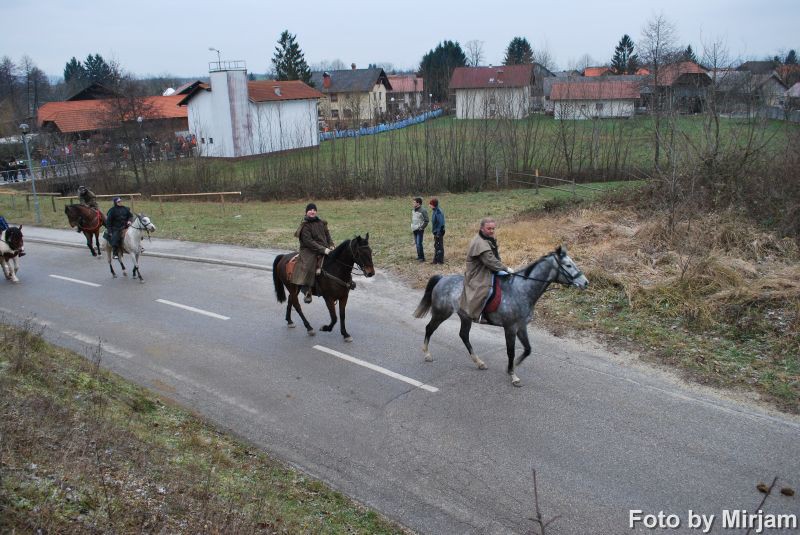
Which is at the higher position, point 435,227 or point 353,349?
point 435,227

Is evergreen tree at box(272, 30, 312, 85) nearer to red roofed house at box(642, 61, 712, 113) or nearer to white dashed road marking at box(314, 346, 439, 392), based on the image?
red roofed house at box(642, 61, 712, 113)

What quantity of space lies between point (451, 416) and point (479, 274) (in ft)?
7.56

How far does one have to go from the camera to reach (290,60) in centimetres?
7619

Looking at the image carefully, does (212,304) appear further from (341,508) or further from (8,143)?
(8,143)

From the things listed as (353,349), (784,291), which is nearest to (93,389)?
(353,349)

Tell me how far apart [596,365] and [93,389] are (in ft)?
25.7

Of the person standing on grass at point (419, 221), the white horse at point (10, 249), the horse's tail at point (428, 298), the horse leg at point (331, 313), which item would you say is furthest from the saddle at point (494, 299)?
the white horse at point (10, 249)

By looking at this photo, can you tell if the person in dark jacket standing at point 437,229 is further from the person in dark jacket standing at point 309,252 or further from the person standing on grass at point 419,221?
the person in dark jacket standing at point 309,252

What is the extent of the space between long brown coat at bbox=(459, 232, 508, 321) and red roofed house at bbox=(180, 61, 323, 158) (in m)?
44.8

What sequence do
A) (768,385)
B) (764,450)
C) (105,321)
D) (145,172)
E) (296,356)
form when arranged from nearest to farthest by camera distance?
(764,450) < (768,385) < (296,356) < (105,321) < (145,172)

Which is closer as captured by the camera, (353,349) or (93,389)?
(93,389)

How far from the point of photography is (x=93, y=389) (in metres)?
8.28

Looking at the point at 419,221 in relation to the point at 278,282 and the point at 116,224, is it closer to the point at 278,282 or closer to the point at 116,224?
the point at 278,282

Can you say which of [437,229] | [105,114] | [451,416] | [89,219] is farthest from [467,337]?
[105,114]
